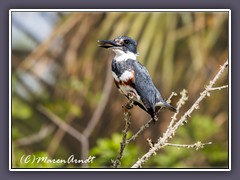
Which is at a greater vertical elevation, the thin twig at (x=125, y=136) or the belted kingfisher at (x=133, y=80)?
the belted kingfisher at (x=133, y=80)

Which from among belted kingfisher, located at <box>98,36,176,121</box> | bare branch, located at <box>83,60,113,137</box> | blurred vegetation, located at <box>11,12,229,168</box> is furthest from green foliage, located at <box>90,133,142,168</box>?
belted kingfisher, located at <box>98,36,176,121</box>

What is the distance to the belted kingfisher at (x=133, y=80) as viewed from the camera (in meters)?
5.58

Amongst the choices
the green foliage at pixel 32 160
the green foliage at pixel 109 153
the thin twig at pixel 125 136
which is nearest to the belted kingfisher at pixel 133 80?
the thin twig at pixel 125 136

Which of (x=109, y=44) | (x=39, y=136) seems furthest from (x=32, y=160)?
(x=109, y=44)

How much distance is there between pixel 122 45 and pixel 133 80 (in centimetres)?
27

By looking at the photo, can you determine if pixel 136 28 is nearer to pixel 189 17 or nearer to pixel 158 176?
pixel 189 17

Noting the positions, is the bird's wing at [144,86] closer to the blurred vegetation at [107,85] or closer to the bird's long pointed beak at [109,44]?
the bird's long pointed beak at [109,44]

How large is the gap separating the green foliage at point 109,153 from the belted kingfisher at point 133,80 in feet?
1.78

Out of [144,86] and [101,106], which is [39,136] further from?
[144,86]

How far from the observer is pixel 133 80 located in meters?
5.59

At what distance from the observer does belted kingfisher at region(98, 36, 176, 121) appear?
5578 mm

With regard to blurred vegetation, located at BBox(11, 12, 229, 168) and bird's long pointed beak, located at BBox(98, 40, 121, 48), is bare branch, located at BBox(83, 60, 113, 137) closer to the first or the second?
blurred vegetation, located at BBox(11, 12, 229, 168)

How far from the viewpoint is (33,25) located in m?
6.08
